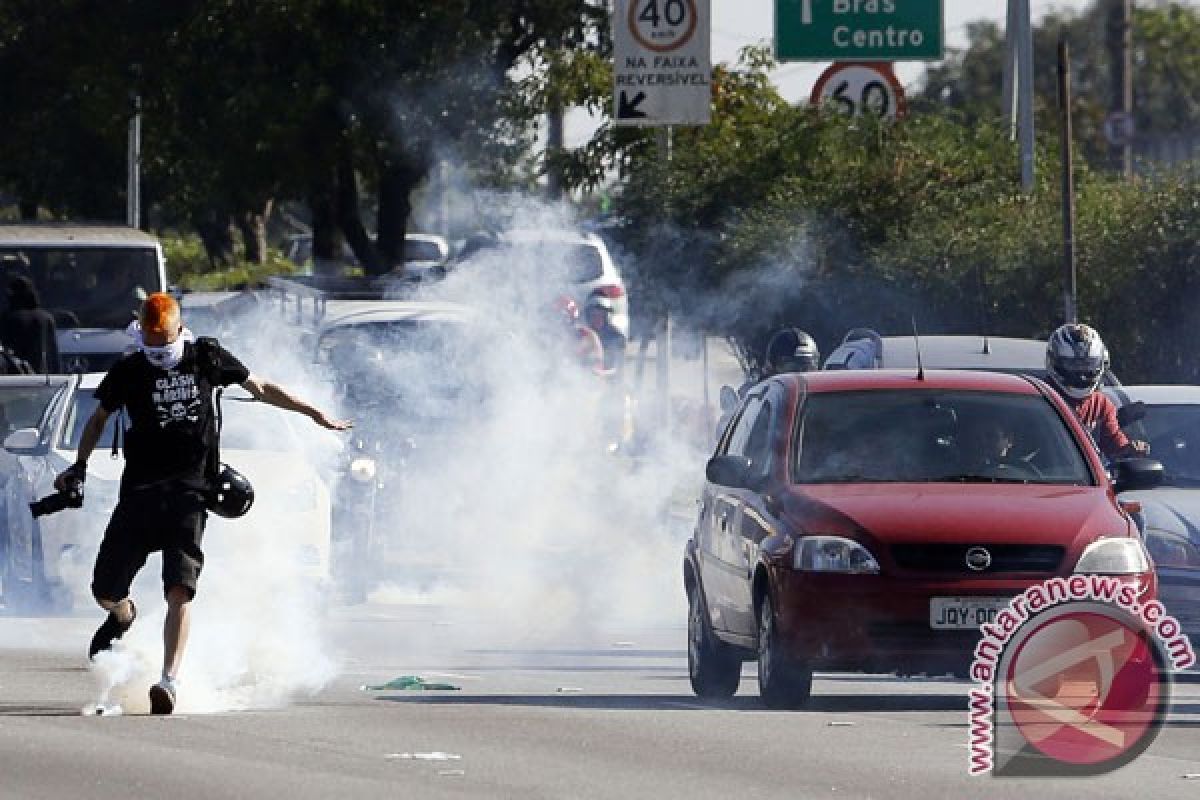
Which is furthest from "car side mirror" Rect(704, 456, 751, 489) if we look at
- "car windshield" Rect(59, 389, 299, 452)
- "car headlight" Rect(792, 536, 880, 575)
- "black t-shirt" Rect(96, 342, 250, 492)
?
"car windshield" Rect(59, 389, 299, 452)

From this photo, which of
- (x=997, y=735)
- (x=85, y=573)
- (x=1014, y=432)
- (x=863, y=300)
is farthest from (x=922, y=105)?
(x=997, y=735)

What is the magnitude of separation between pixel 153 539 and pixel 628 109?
15.7 meters

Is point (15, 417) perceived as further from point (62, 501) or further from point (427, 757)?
point (427, 757)

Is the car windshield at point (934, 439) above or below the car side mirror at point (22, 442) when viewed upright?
above

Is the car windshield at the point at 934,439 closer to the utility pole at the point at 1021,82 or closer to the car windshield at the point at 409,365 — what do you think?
the car windshield at the point at 409,365

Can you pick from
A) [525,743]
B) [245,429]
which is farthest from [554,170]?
[525,743]

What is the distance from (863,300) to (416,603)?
716 centimetres

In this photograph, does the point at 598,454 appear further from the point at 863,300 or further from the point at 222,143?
the point at 222,143

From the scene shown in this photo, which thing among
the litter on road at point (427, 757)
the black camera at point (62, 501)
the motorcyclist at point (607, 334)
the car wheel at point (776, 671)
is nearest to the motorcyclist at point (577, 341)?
the motorcyclist at point (607, 334)

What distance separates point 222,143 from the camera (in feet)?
122

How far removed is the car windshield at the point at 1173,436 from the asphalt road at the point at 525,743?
2.20 metres

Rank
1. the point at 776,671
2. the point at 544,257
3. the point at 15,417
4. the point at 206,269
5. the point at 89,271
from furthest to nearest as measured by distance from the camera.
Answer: the point at 206,269 → the point at 89,271 → the point at 544,257 → the point at 15,417 → the point at 776,671

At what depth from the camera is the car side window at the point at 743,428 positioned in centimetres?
1506

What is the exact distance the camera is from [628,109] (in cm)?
2847
